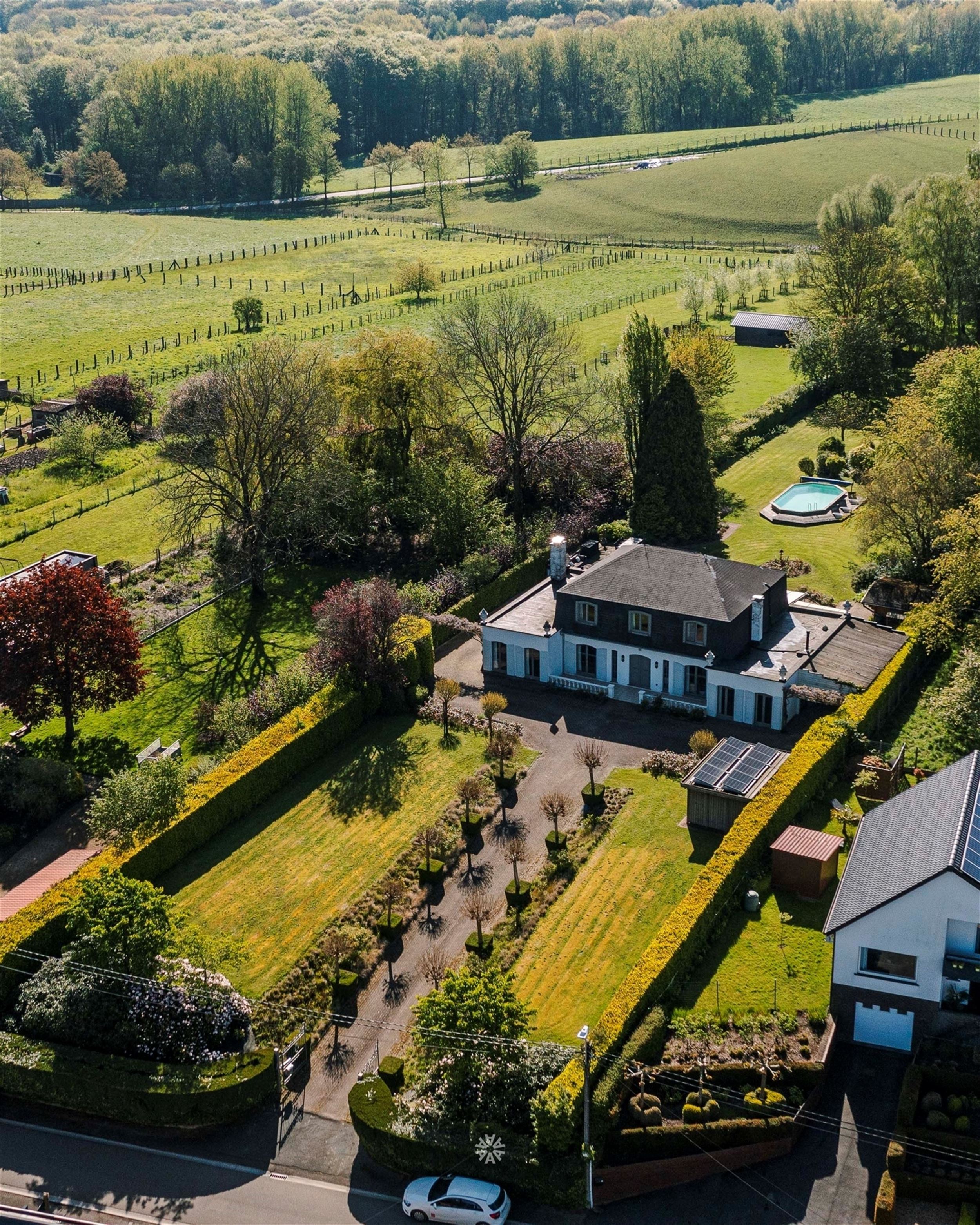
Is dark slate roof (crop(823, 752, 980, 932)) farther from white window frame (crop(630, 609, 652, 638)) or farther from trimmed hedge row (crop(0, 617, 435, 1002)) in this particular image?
trimmed hedge row (crop(0, 617, 435, 1002))

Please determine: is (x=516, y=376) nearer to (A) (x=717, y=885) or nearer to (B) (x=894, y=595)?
(B) (x=894, y=595)

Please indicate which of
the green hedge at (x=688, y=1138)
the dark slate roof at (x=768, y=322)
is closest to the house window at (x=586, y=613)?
the green hedge at (x=688, y=1138)

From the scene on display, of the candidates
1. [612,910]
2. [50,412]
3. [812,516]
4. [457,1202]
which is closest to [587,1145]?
[457,1202]

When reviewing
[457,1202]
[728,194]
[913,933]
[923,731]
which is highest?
[728,194]

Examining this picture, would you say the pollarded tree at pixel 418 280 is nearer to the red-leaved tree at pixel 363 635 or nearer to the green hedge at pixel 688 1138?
the red-leaved tree at pixel 363 635

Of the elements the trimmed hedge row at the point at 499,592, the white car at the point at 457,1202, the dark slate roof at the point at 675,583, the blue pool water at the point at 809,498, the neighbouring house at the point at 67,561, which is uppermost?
the dark slate roof at the point at 675,583

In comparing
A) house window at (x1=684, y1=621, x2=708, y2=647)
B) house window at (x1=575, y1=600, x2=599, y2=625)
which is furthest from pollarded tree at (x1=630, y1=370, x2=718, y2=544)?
Answer: house window at (x1=684, y1=621, x2=708, y2=647)
